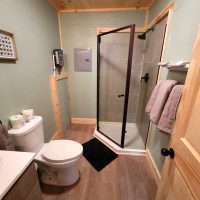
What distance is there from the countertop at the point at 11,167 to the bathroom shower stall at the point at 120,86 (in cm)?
152

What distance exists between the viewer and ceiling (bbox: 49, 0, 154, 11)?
1.93 m

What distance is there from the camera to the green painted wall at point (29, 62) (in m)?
1.17

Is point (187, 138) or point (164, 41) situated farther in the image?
point (164, 41)

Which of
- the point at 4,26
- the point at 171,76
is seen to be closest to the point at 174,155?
the point at 171,76

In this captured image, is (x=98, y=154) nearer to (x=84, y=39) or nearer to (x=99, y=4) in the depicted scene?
(x=84, y=39)

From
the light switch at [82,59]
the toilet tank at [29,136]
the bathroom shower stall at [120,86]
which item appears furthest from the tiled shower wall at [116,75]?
the toilet tank at [29,136]

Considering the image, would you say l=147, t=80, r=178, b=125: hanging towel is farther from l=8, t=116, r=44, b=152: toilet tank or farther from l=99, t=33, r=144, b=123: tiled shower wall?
l=99, t=33, r=144, b=123: tiled shower wall

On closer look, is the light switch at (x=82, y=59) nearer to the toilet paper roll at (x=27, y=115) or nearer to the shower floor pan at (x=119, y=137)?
the shower floor pan at (x=119, y=137)

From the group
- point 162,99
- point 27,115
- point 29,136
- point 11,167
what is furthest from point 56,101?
point 162,99

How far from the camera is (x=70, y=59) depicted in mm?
2488

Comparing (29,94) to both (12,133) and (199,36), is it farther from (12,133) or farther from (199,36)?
(199,36)

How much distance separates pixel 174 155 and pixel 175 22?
1.27m

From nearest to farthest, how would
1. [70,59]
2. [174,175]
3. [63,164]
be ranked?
[174,175], [63,164], [70,59]

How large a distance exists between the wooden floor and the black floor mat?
0.06m
